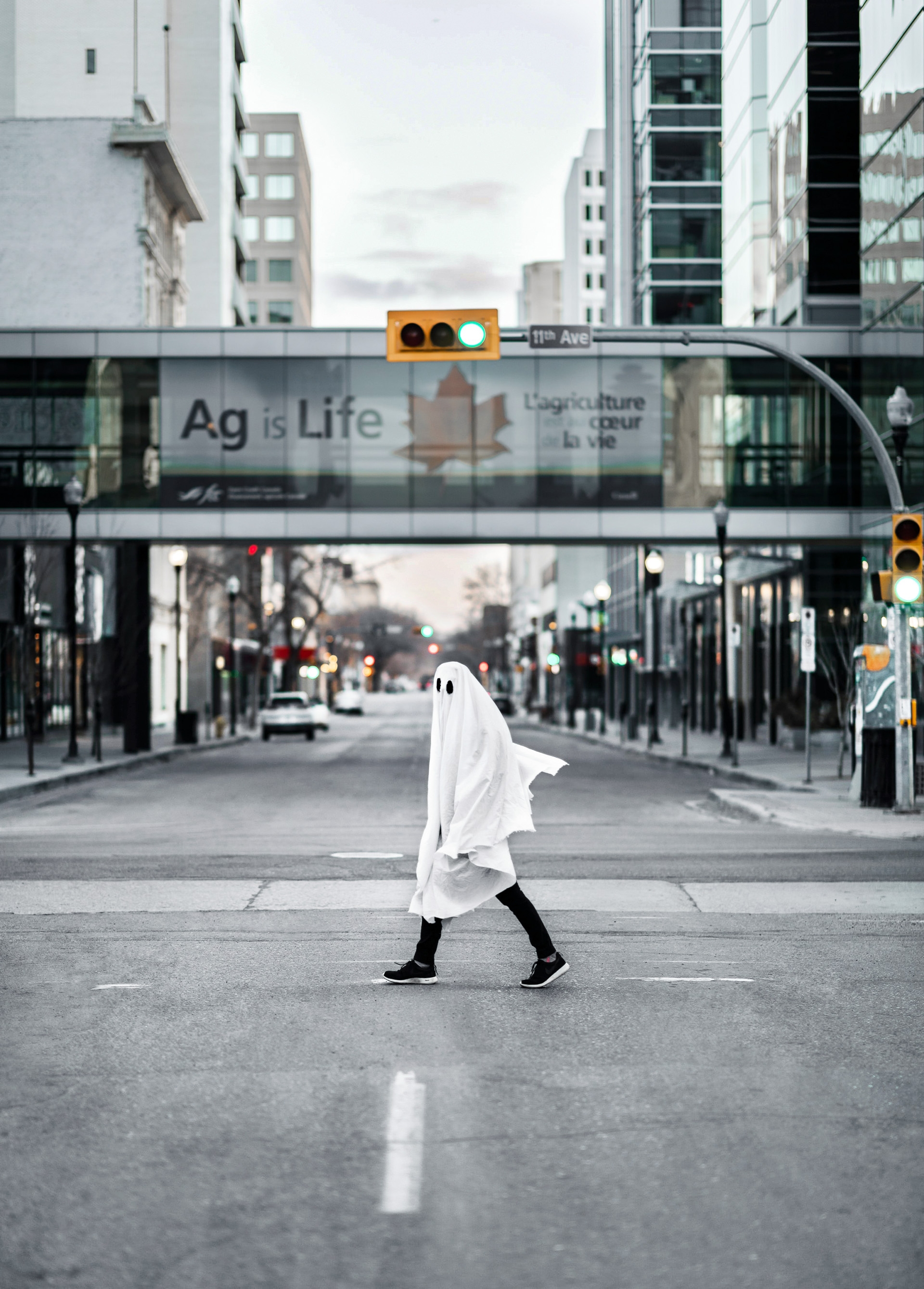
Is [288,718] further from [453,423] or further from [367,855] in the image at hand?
[367,855]

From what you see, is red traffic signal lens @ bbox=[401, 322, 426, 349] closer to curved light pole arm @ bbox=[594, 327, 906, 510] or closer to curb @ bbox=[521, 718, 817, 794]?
curved light pole arm @ bbox=[594, 327, 906, 510]

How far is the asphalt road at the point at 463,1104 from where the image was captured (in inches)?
173

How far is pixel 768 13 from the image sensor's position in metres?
42.3

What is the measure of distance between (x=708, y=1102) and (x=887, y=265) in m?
28.5

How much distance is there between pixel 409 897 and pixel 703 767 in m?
21.6

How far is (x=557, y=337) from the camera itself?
61.8ft

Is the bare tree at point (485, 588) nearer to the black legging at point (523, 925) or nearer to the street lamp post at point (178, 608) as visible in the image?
the street lamp post at point (178, 608)

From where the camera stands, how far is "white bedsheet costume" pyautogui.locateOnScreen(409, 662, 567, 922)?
7.97 meters

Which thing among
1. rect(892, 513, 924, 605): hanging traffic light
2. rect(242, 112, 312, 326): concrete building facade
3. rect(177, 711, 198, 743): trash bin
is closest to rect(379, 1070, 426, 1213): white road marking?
rect(892, 513, 924, 605): hanging traffic light

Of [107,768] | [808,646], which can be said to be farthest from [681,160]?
[808,646]

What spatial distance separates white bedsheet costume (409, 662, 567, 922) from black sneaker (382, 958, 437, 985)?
376 millimetres

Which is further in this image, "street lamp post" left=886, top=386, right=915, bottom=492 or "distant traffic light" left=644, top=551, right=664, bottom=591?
"distant traffic light" left=644, top=551, right=664, bottom=591

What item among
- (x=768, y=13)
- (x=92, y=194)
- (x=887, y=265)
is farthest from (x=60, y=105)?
(x=887, y=265)

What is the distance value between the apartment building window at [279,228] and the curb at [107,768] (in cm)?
7208
